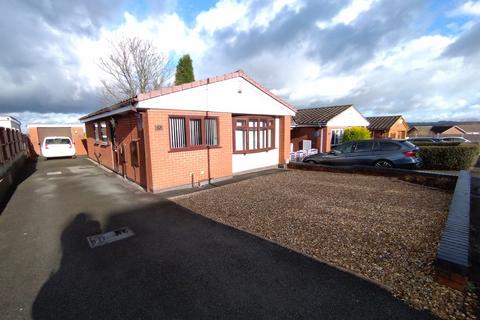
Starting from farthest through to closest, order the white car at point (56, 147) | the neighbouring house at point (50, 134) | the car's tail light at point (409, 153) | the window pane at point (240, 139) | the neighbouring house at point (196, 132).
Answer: the neighbouring house at point (50, 134), the white car at point (56, 147), the window pane at point (240, 139), the car's tail light at point (409, 153), the neighbouring house at point (196, 132)

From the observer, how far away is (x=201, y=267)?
3305 millimetres

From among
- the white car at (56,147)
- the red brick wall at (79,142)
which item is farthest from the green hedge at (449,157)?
the red brick wall at (79,142)

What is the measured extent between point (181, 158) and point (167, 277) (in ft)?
16.5

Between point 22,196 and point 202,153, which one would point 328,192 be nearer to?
point 202,153

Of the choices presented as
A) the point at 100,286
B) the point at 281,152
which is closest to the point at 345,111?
the point at 281,152

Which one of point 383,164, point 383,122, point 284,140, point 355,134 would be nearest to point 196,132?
point 284,140

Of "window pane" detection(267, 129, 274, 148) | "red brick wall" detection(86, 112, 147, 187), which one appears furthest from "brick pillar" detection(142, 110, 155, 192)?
"window pane" detection(267, 129, 274, 148)

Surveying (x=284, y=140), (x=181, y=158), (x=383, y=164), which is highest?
(x=284, y=140)

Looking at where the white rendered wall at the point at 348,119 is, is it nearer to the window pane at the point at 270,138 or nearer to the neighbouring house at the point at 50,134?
the window pane at the point at 270,138

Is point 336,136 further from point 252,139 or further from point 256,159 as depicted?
point 252,139

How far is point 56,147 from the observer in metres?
16.1

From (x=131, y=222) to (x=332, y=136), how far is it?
16771 millimetres

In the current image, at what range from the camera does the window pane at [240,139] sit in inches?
393

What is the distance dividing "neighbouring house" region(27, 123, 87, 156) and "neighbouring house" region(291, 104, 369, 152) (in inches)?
735
